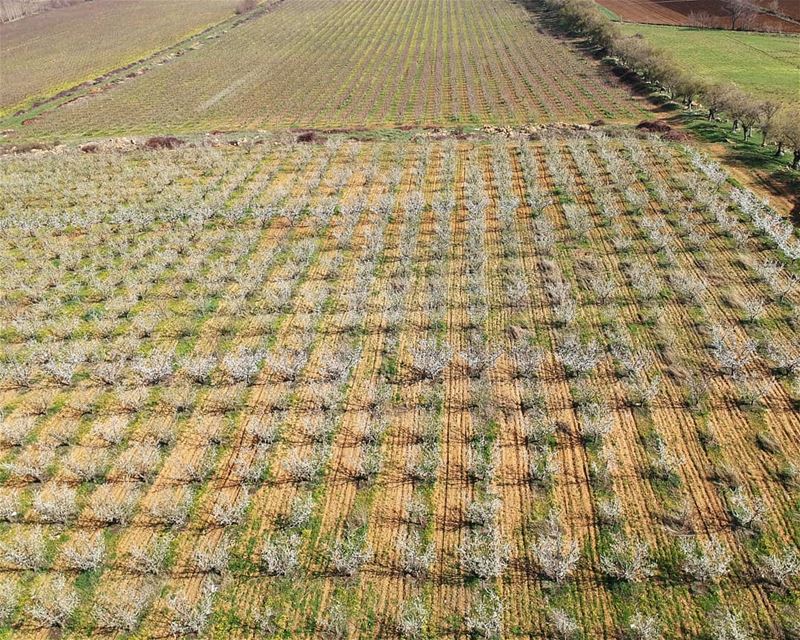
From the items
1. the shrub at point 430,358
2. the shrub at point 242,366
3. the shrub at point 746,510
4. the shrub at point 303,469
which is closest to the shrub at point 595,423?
the shrub at point 746,510

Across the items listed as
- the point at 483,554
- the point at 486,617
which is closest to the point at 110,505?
the point at 483,554

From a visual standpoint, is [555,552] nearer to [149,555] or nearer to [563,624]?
[563,624]

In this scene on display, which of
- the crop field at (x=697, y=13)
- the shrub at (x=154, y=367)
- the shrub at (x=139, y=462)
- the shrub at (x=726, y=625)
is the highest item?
the crop field at (x=697, y=13)

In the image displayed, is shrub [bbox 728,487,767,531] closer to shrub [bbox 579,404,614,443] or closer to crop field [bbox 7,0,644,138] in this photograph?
shrub [bbox 579,404,614,443]

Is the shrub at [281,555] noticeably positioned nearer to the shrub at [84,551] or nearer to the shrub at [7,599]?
the shrub at [84,551]

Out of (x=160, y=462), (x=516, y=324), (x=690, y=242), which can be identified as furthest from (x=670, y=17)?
(x=160, y=462)

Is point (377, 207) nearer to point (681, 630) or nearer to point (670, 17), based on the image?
point (681, 630)
